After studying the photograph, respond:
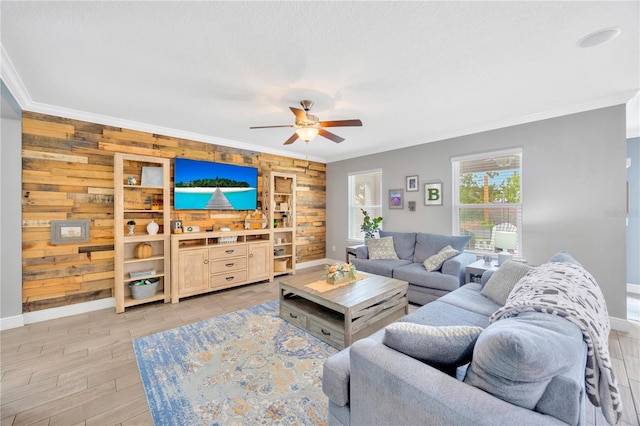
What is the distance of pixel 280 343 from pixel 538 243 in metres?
3.54

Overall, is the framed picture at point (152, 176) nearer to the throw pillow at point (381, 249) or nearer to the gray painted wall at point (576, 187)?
the throw pillow at point (381, 249)

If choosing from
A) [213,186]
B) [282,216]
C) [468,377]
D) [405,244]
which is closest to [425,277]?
[405,244]

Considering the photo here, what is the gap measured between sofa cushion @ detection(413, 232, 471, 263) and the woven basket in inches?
158

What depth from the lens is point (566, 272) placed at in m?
1.67

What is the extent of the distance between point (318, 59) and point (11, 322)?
14.5ft

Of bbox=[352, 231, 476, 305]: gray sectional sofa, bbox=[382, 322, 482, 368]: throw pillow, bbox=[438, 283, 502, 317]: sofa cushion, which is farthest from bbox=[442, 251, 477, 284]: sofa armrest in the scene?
bbox=[382, 322, 482, 368]: throw pillow

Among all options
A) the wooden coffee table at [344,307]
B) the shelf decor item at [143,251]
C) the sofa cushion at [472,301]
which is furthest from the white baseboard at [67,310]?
the sofa cushion at [472,301]

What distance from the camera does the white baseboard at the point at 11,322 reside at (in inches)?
115

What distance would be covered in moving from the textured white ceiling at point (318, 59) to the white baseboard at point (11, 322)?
8.08 ft

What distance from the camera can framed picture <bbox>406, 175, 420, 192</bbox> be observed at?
15.4 ft

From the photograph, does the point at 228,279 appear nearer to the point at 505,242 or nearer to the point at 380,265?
the point at 380,265

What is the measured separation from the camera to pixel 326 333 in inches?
101

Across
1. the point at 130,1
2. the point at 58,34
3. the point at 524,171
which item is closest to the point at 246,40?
the point at 130,1

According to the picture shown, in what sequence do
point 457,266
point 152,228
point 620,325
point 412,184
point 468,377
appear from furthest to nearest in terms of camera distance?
point 412,184 → point 152,228 → point 457,266 → point 620,325 → point 468,377
